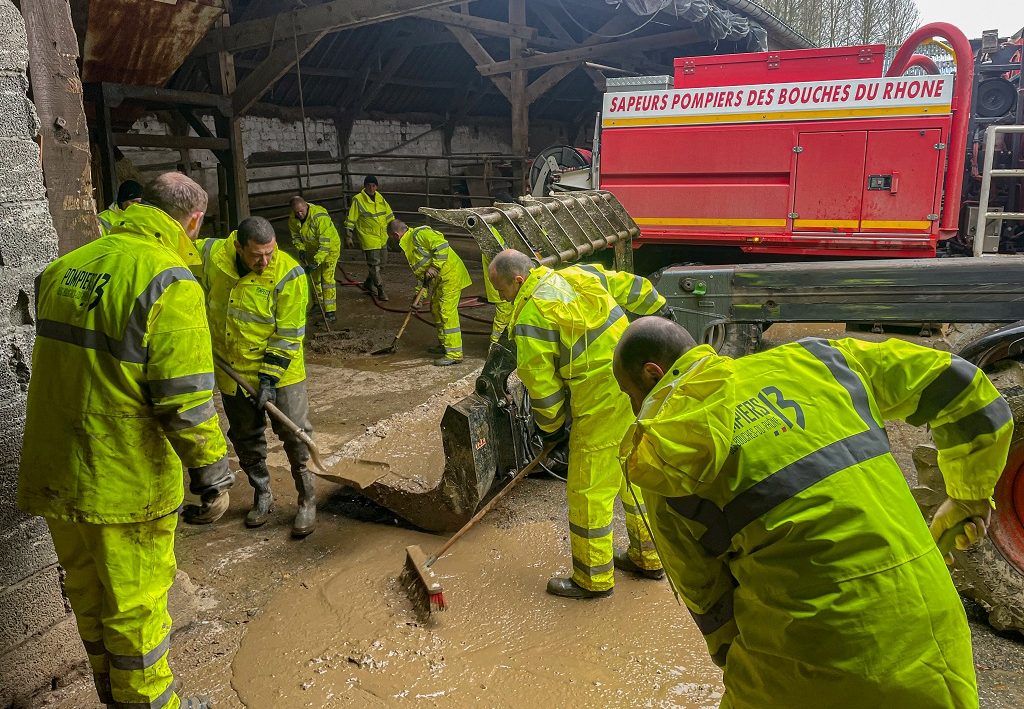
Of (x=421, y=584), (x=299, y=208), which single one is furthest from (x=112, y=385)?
(x=299, y=208)

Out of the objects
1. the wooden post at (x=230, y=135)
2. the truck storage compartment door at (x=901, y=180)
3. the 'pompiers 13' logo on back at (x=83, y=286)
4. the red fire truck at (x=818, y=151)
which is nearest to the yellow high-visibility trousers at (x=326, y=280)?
the wooden post at (x=230, y=135)

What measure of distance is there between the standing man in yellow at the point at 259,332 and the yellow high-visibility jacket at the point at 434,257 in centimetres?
351

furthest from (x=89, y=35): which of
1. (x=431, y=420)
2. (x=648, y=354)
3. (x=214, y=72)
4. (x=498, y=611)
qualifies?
(x=648, y=354)

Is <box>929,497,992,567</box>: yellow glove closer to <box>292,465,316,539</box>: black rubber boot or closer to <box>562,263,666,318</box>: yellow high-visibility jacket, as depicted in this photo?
<box>562,263,666,318</box>: yellow high-visibility jacket

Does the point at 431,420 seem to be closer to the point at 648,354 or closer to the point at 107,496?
the point at 107,496

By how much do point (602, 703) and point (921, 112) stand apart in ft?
16.1

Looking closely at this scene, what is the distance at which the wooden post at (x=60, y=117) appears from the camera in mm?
2898

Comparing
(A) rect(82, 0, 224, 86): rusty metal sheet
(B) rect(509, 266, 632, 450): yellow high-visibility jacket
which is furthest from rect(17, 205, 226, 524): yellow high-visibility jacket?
(A) rect(82, 0, 224, 86): rusty metal sheet

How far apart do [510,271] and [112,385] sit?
6.38 feet

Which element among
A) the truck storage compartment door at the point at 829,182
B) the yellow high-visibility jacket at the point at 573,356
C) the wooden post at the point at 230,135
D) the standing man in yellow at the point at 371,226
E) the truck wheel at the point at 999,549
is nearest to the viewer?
the truck wheel at the point at 999,549

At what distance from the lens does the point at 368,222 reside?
424 inches

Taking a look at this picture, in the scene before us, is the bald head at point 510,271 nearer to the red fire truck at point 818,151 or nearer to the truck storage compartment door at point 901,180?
the red fire truck at point 818,151

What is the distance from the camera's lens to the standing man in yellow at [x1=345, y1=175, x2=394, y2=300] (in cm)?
1072

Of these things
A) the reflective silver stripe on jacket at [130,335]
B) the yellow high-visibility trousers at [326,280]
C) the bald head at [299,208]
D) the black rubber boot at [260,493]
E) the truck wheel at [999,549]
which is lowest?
the black rubber boot at [260,493]
